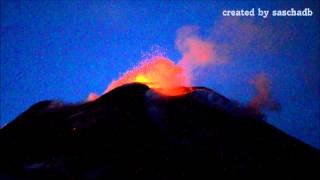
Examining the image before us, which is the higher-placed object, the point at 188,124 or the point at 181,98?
the point at 181,98

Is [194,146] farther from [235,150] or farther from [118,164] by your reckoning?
[118,164]

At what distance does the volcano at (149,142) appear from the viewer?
20.5 m

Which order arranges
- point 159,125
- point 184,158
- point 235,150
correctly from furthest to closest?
point 159,125 < point 235,150 < point 184,158

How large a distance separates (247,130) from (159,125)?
639cm

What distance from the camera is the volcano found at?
67.4ft

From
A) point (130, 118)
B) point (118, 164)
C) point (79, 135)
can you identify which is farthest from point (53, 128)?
point (118, 164)

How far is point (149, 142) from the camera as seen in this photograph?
23.4 metres

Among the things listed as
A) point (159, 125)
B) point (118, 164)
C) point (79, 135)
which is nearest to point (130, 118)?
point (159, 125)

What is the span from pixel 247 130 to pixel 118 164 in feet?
34.2

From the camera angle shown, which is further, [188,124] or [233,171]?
[188,124]

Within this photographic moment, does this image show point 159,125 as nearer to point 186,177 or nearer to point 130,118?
point 130,118

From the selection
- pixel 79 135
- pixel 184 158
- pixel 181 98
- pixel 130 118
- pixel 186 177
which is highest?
pixel 181 98

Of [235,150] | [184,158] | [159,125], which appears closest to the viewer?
[184,158]

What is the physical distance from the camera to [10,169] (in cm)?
2045
